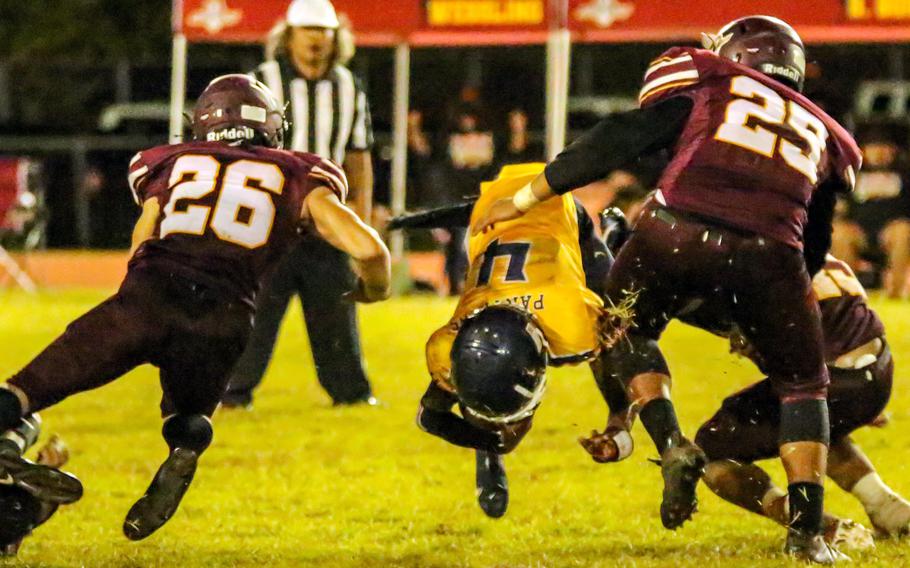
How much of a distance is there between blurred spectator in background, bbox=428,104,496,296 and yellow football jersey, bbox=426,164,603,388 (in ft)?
29.3

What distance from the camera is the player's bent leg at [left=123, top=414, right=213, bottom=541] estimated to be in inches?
164

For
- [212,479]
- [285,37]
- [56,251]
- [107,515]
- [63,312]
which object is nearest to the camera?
[107,515]


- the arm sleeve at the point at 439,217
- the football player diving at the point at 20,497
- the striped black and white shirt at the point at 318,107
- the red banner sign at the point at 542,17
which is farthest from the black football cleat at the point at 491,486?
the red banner sign at the point at 542,17

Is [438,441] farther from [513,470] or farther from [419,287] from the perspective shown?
[419,287]

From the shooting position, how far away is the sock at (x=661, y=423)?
4.19 metres

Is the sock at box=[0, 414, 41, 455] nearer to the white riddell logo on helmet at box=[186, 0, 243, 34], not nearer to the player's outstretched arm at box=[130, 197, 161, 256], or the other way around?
the player's outstretched arm at box=[130, 197, 161, 256]

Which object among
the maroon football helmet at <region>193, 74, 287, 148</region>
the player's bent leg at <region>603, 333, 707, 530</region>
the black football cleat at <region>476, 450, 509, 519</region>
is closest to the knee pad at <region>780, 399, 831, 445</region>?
the player's bent leg at <region>603, 333, 707, 530</region>

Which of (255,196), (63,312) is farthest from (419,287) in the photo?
(255,196)

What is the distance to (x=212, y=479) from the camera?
582cm

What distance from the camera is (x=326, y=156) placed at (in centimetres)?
727

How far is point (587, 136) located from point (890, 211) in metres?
10.4

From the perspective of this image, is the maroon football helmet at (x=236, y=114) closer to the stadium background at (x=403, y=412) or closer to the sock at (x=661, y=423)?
the stadium background at (x=403, y=412)

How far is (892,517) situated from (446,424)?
4.49 ft

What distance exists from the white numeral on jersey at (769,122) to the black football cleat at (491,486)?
1.49 m
